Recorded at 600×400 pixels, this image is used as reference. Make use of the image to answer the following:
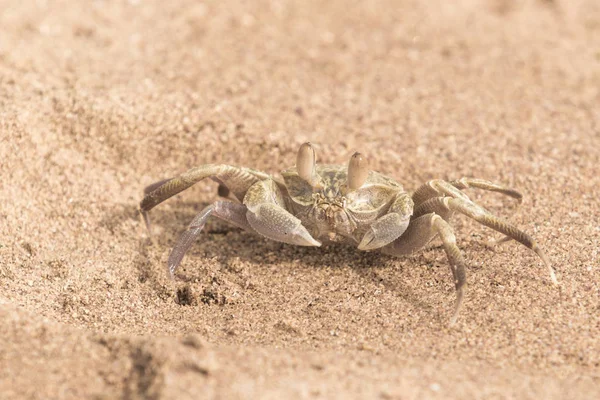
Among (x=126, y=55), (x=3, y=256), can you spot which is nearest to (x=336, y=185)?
(x=3, y=256)

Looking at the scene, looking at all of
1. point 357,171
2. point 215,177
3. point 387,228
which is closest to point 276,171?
point 215,177

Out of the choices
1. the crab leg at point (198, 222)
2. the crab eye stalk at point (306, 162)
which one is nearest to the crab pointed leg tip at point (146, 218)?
the crab leg at point (198, 222)

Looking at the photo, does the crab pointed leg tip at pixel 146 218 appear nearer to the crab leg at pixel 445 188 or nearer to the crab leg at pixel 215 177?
the crab leg at pixel 215 177

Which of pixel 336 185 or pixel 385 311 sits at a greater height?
pixel 336 185

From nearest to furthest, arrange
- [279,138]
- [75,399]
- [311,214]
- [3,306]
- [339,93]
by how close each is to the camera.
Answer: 1. [75,399]
2. [3,306]
3. [311,214]
4. [279,138]
5. [339,93]

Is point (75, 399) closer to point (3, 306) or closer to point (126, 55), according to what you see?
point (3, 306)

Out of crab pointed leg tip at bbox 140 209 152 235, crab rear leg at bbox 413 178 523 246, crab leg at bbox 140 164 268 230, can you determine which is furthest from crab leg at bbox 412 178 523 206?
crab pointed leg tip at bbox 140 209 152 235
